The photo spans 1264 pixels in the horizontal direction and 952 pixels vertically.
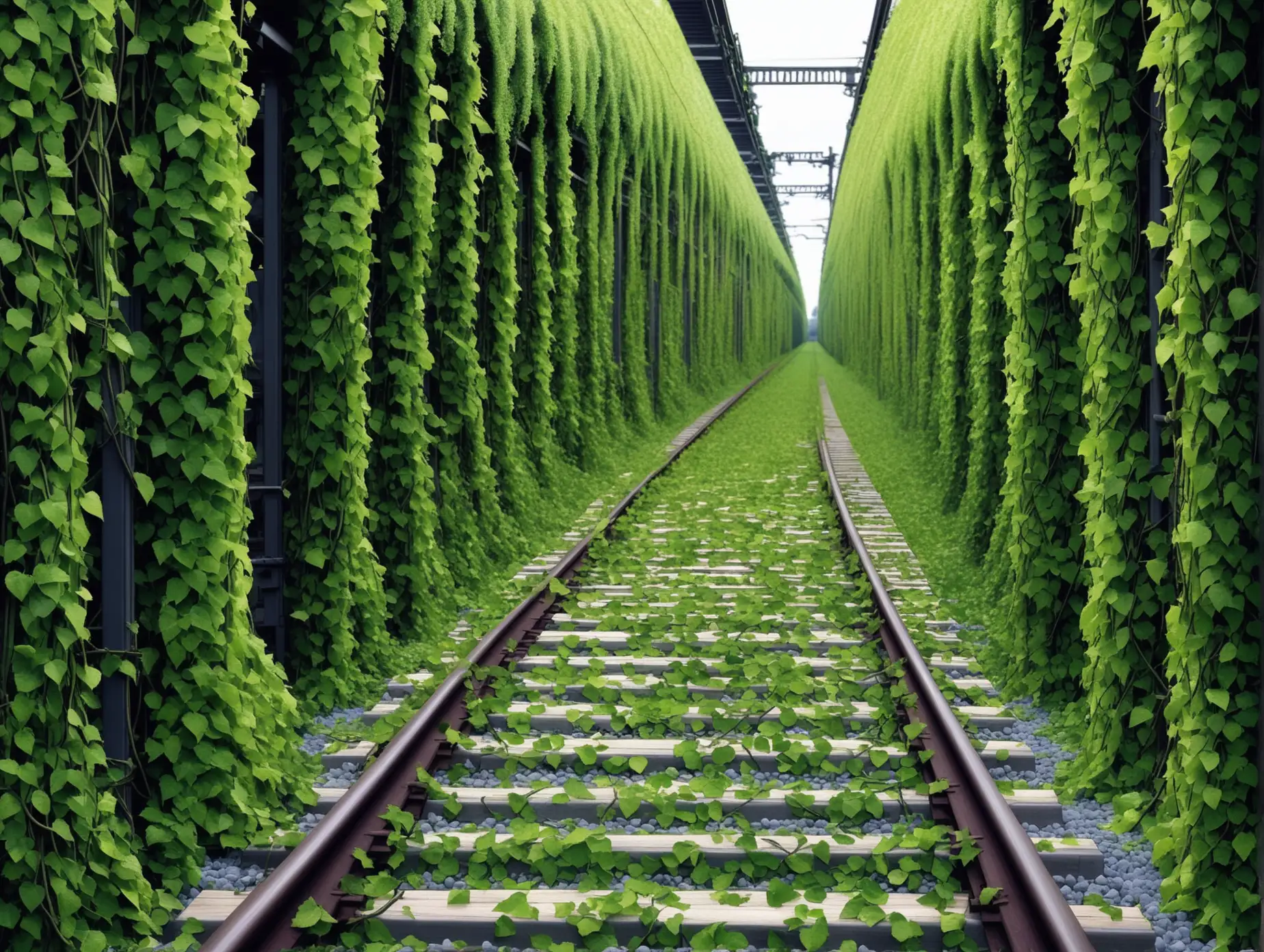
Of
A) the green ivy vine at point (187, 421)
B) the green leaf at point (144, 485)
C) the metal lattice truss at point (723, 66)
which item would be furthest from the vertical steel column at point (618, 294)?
the metal lattice truss at point (723, 66)

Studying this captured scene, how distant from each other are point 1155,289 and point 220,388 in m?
3.74

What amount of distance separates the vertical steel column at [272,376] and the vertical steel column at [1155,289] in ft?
Result: 13.5

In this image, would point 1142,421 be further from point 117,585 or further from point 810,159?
point 810,159

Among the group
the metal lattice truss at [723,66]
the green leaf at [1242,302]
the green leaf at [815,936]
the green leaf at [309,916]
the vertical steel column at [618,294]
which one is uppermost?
the metal lattice truss at [723,66]

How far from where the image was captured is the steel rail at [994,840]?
350 cm

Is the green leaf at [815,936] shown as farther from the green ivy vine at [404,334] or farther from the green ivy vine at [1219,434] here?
the green ivy vine at [404,334]

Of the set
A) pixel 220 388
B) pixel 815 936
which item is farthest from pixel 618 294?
pixel 815 936

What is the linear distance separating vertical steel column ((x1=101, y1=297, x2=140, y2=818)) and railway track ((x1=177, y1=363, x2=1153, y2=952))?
635 mm

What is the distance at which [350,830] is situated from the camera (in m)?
4.32

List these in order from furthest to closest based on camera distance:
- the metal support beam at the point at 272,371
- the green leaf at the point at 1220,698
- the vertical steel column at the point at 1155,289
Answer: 1. the metal support beam at the point at 272,371
2. the vertical steel column at the point at 1155,289
3. the green leaf at the point at 1220,698

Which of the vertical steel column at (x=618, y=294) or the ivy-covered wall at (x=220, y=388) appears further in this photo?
the vertical steel column at (x=618, y=294)

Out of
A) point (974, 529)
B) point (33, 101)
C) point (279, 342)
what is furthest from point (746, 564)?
point (33, 101)

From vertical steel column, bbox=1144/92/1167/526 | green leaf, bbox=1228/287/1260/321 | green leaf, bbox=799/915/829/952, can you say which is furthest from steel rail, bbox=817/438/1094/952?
green leaf, bbox=1228/287/1260/321

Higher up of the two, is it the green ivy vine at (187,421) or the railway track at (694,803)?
the green ivy vine at (187,421)
